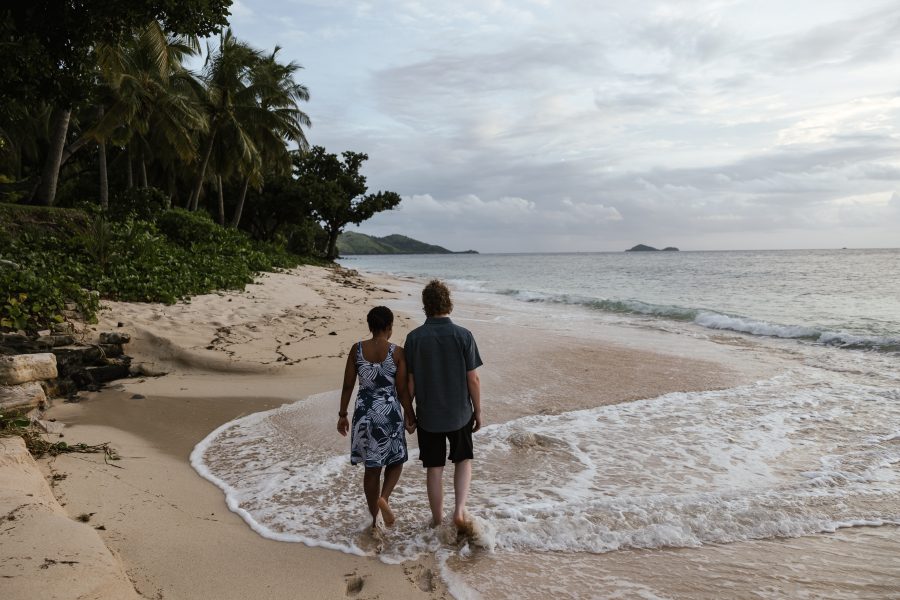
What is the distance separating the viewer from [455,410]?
3.81 meters

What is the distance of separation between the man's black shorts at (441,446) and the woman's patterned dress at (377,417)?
0.16 metres

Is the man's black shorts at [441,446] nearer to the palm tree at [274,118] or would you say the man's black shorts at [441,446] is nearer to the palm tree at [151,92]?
the palm tree at [151,92]

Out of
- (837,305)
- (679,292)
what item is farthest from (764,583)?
(679,292)

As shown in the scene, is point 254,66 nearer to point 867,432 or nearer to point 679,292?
point 679,292

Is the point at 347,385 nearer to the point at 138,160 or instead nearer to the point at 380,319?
the point at 380,319

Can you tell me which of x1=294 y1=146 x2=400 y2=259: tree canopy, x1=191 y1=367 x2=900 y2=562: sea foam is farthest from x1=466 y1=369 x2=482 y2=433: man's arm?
x1=294 y1=146 x2=400 y2=259: tree canopy

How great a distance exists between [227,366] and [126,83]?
1500 centimetres

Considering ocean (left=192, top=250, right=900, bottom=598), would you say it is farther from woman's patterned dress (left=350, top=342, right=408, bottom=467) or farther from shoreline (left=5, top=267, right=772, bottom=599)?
woman's patterned dress (left=350, top=342, right=408, bottom=467)

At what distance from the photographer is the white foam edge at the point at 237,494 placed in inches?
143

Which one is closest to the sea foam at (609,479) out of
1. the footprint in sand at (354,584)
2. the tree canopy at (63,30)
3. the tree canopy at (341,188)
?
the footprint in sand at (354,584)

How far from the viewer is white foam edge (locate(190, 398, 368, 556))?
11.9ft

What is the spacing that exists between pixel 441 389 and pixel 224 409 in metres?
3.69

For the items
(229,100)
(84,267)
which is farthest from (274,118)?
(84,267)

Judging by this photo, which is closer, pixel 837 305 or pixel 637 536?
pixel 637 536
